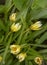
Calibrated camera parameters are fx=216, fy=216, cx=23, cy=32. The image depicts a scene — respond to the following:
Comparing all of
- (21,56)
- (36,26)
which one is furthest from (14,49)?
(36,26)

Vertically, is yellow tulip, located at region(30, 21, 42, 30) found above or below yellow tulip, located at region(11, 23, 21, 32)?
below

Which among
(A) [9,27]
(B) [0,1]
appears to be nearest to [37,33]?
(A) [9,27]

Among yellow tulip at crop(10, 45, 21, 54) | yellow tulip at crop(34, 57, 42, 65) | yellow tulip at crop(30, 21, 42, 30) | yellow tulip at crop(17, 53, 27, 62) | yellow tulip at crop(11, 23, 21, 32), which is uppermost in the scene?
yellow tulip at crop(11, 23, 21, 32)

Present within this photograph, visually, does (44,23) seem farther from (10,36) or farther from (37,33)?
(10,36)

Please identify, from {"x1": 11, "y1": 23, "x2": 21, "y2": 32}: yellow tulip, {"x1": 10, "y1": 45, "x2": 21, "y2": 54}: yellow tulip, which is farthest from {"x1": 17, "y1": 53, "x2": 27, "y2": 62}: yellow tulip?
{"x1": 11, "y1": 23, "x2": 21, "y2": 32}: yellow tulip

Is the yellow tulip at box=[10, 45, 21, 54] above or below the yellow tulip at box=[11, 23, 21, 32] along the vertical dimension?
below

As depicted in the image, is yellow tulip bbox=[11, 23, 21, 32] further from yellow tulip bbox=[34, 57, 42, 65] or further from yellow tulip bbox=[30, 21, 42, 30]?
yellow tulip bbox=[34, 57, 42, 65]

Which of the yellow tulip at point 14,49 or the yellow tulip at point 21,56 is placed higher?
the yellow tulip at point 14,49

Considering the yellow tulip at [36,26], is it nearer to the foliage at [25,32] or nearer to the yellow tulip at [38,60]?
the foliage at [25,32]

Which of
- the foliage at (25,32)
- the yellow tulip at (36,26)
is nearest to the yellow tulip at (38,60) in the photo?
the foliage at (25,32)

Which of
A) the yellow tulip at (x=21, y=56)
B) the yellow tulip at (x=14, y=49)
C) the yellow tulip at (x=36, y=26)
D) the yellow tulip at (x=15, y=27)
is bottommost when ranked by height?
the yellow tulip at (x=21, y=56)

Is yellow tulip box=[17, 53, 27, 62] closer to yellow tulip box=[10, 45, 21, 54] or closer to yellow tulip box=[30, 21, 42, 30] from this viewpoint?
yellow tulip box=[10, 45, 21, 54]
